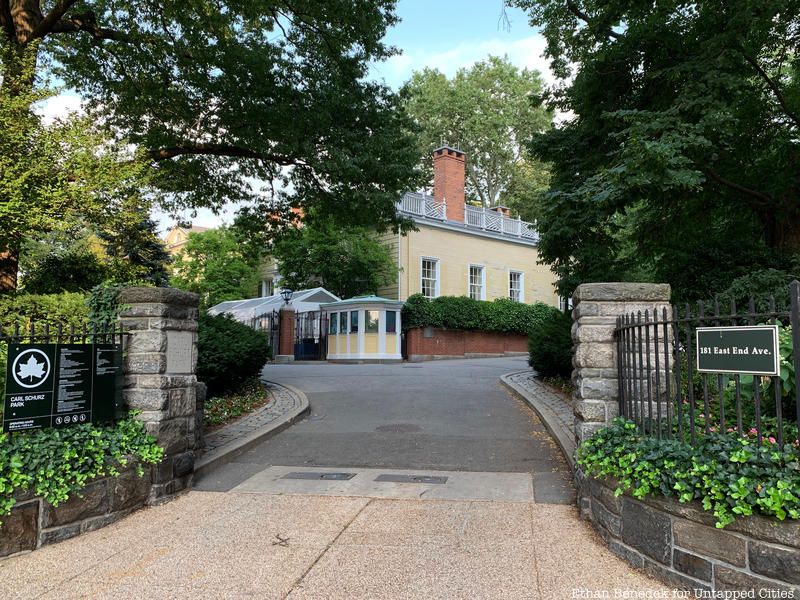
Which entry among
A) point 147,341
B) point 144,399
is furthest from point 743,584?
point 147,341

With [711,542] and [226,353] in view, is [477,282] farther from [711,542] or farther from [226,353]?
[711,542]

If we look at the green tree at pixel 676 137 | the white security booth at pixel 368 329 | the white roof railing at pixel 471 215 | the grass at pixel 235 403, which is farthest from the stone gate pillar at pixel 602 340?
the white roof railing at pixel 471 215

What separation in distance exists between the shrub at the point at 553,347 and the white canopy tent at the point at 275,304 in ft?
45.4

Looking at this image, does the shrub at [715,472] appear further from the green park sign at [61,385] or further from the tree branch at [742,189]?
the tree branch at [742,189]

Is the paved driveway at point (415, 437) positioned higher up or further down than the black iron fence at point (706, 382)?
further down

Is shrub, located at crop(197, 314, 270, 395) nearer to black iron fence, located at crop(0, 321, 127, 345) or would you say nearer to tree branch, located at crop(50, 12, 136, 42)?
black iron fence, located at crop(0, 321, 127, 345)

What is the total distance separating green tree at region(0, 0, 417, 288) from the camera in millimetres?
11523

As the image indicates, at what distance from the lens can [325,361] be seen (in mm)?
23406

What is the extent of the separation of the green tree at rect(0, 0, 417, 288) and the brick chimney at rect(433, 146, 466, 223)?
14264 millimetres

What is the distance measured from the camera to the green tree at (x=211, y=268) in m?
30.5

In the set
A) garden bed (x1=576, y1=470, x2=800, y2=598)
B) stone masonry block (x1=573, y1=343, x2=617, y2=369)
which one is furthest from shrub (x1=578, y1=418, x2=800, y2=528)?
stone masonry block (x1=573, y1=343, x2=617, y2=369)

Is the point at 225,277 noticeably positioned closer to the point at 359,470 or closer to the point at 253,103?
the point at 253,103

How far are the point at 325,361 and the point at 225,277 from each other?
10.9 m

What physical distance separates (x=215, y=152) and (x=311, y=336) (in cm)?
1258
